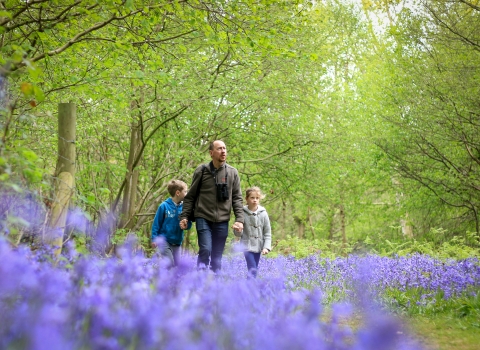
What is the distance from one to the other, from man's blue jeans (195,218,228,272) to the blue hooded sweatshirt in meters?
0.57

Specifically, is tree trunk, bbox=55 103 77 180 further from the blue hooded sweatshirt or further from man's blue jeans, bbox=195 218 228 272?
the blue hooded sweatshirt

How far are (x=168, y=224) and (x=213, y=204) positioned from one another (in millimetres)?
872

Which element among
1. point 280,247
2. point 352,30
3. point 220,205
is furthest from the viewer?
point 352,30

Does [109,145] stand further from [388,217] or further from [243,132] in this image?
[388,217]

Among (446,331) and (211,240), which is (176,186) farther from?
(446,331)

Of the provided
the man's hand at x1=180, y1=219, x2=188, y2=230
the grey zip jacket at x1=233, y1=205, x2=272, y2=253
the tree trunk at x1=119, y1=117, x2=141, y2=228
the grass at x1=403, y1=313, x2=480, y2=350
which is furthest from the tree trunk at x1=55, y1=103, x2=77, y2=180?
the tree trunk at x1=119, y1=117, x2=141, y2=228

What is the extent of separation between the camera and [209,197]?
6.12 meters

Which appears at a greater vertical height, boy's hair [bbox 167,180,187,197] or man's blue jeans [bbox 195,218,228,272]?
boy's hair [bbox 167,180,187,197]

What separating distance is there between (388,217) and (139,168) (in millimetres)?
9921

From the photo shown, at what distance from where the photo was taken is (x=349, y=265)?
8.59 metres

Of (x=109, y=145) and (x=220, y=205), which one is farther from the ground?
(x=109, y=145)

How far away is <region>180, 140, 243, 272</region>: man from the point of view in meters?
6.04

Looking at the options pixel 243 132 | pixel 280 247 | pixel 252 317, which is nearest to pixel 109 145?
pixel 243 132

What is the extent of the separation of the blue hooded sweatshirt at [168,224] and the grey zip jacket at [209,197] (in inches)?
18.9
